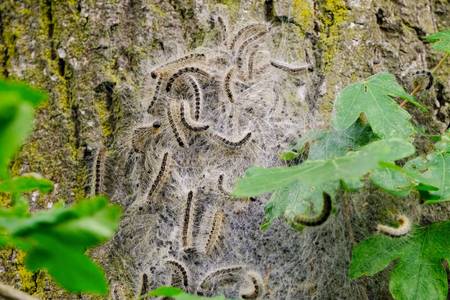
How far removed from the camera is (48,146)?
8.22ft

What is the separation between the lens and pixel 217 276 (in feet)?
7.77

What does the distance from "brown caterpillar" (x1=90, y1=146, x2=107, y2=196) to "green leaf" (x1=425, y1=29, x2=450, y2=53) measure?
53.4 inches

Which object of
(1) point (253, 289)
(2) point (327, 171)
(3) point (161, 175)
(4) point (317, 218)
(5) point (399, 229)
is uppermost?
(2) point (327, 171)

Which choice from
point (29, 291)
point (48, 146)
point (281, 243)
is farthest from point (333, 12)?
point (29, 291)

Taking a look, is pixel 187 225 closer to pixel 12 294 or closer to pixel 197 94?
pixel 197 94

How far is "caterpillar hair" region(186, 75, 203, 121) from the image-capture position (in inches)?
97.2

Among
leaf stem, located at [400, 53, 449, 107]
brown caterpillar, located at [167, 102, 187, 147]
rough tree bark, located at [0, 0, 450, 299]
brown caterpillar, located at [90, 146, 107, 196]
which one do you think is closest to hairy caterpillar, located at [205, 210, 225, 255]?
rough tree bark, located at [0, 0, 450, 299]

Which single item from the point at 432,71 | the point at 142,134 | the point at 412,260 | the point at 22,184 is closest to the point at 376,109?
the point at 412,260

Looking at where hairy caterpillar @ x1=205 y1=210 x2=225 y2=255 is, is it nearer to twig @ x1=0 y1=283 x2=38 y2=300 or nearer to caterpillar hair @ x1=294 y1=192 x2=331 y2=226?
caterpillar hair @ x1=294 y1=192 x2=331 y2=226

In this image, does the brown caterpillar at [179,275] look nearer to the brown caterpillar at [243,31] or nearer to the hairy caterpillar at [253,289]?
the hairy caterpillar at [253,289]

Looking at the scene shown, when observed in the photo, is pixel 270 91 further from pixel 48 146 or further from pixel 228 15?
pixel 48 146

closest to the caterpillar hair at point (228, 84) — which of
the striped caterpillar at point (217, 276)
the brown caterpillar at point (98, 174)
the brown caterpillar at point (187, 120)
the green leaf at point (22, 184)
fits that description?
the brown caterpillar at point (187, 120)

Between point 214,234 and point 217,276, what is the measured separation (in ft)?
0.50

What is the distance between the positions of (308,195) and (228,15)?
98 centimetres
